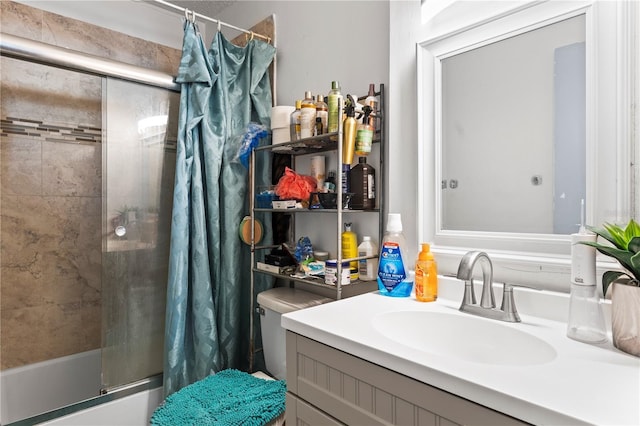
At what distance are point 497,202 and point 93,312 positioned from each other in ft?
7.12

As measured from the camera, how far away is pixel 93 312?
2.05 metres

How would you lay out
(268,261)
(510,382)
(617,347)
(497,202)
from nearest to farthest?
(510,382)
(617,347)
(497,202)
(268,261)

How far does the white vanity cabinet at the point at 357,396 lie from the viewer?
60 centimetres

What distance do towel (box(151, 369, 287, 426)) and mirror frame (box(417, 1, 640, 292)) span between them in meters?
0.75

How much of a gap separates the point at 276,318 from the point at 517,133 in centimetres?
112

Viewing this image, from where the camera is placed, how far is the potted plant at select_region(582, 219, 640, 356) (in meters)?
0.68

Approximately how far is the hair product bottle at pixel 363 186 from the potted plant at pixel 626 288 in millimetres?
713

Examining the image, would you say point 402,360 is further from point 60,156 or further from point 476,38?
point 60,156

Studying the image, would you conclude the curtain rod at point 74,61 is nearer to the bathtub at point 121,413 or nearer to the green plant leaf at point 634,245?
the bathtub at point 121,413

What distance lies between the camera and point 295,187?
4.78ft


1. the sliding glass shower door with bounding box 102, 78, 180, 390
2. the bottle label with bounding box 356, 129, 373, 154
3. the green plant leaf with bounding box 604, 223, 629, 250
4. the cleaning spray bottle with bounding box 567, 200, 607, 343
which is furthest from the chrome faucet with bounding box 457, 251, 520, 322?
the sliding glass shower door with bounding box 102, 78, 180, 390

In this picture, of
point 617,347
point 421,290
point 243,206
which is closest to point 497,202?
point 421,290

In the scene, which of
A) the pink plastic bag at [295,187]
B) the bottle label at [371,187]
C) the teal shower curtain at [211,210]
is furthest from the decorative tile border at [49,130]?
the bottle label at [371,187]

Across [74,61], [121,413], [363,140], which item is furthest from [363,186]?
[121,413]
